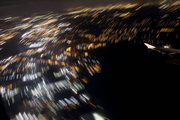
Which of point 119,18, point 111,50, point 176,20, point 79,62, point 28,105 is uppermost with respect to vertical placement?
point 119,18

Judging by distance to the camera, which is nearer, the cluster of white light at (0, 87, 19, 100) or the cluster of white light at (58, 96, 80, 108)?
the cluster of white light at (58, 96, 80, 108)

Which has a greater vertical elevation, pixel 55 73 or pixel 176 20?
pixel 176 20

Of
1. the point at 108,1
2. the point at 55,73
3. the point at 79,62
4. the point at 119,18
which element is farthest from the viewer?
the point at 119,18

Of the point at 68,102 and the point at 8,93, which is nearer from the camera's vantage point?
the point at 68,102

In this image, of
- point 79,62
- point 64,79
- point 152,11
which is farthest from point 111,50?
point 152,11

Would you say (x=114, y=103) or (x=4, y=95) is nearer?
(x=114, y=103)

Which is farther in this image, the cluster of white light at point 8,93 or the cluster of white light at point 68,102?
the cluster of white light at point 8,93

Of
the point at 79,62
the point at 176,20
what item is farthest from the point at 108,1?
the point at 176,20

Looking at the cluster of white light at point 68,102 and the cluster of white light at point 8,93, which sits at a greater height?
the cluster of white light at point 68,102

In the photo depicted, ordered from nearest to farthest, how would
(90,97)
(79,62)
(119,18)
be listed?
(90,97) → (79,62) → (119,18)

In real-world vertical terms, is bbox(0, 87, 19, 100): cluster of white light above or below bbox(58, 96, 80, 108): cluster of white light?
below

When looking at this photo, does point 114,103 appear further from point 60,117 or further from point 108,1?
point 108,1
